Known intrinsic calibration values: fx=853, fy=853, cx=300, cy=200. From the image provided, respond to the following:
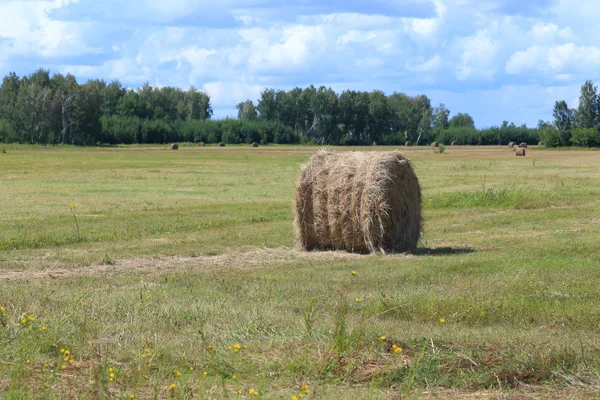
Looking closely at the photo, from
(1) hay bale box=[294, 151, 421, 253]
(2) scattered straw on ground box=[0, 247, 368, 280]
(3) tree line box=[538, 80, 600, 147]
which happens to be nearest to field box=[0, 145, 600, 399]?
(2) scattered straw on ground box=[0, 247, 368, 280]

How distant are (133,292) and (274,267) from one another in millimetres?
3975

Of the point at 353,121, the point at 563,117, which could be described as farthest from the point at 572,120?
the point at 353,121

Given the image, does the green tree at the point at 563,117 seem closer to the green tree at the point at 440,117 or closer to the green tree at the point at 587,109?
the green tree at the point at 587,109

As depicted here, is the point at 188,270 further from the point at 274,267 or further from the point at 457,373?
the point at 457,373

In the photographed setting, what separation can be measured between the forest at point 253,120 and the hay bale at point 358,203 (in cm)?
8658

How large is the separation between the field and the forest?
3381 inches

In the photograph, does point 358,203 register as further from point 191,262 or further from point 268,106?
point 268,106

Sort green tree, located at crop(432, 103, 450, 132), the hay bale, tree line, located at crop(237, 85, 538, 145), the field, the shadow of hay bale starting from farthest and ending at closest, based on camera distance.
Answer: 1. green tree, located at crop(432, 103, 450, 132)
2. tree line, located at crop(237, 85, 538, 145)
3. the hay bale
4. the shadow of hay bale
5. the field

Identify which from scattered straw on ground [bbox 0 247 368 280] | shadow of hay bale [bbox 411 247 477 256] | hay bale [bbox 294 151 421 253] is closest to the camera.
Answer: scattered straw on ground [bbox 0 247 368 280]

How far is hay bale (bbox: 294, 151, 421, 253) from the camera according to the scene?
52.6 feet

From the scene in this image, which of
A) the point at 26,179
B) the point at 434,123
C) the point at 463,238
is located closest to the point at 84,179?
A: the point at 26,179

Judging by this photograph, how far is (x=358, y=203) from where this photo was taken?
1625 centimetres

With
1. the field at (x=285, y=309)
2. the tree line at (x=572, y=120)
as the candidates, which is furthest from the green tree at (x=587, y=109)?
the field at (x=285, y=309)

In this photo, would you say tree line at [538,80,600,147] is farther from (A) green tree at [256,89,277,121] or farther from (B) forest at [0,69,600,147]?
(A) green tree at [256,89,277,121]
